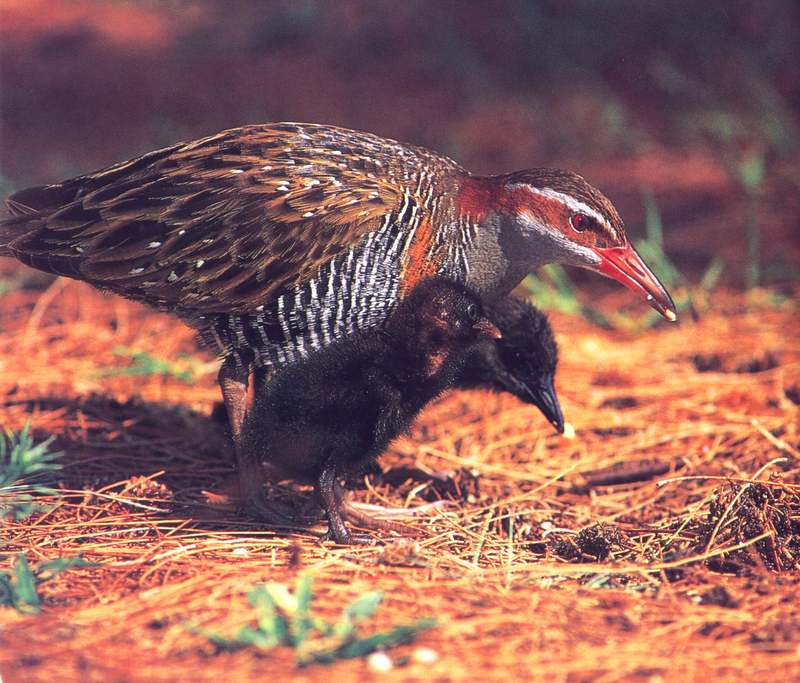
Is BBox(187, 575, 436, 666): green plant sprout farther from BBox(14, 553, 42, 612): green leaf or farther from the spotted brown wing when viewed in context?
the spotted brown wing

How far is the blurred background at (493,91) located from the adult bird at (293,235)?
2233 mm

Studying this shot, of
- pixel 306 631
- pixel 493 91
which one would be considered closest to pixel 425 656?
pixel 306 631

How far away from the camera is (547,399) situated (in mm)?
4910

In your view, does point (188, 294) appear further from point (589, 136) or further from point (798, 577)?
point (589, 136)

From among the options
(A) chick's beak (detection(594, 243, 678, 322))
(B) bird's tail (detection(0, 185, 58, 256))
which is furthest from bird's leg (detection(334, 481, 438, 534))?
(B) bird's tail (detection(0, 185, 58, 256))

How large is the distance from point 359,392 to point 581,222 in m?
1.26

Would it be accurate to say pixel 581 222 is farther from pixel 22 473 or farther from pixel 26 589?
pixel 26 589

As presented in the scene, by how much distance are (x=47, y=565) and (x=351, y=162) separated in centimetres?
216

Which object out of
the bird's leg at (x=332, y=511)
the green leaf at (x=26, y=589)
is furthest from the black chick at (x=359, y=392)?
the green leaf at (x=26, y=589)

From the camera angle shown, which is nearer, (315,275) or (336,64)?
(315,275)

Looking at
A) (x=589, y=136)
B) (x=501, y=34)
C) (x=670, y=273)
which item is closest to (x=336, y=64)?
(x=501, y=34)

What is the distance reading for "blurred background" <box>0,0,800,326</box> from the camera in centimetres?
811

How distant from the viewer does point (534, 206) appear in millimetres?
4602

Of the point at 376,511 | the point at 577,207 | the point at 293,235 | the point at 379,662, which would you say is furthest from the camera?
the point at 376,511
